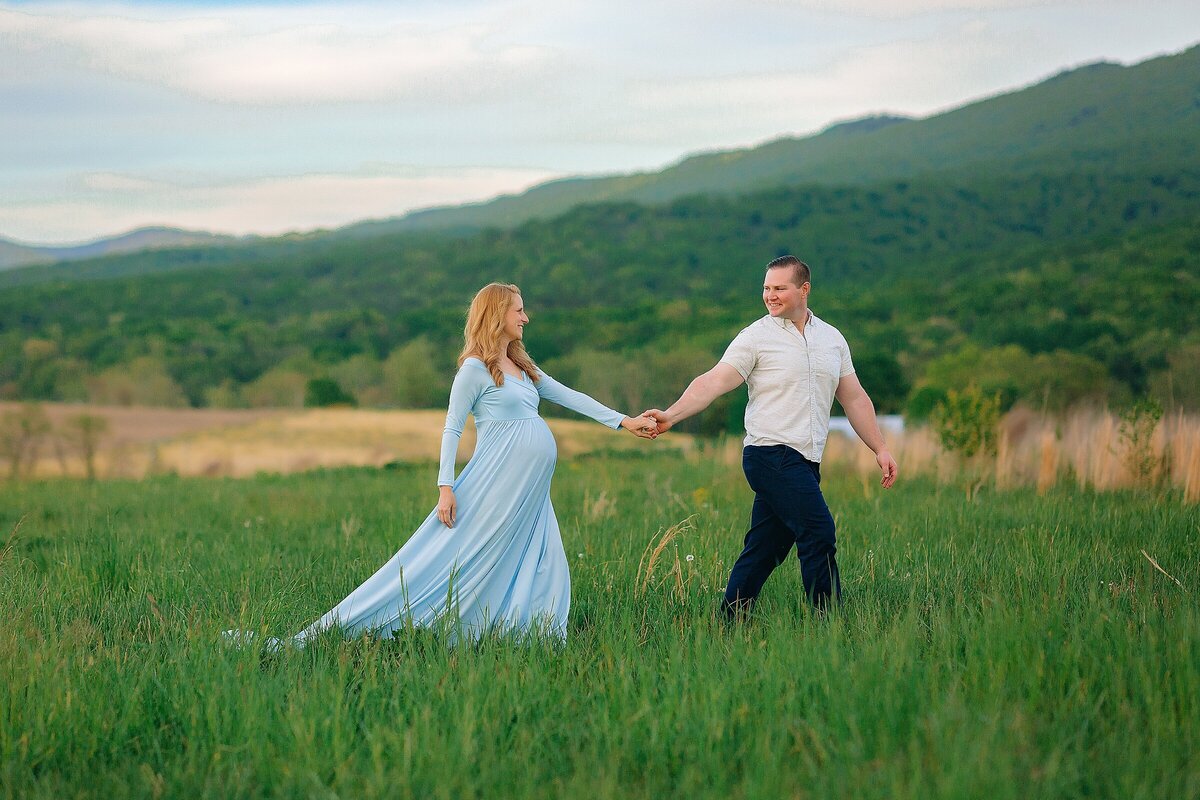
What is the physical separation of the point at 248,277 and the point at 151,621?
15163 cm

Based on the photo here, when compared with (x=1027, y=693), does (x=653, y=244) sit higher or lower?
higher

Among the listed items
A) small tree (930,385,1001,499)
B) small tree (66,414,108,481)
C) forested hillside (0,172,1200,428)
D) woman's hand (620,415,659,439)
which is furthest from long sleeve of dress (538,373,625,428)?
forested hillside (0,172,1200,428)

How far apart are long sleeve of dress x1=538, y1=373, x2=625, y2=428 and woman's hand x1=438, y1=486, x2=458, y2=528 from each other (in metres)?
0.87

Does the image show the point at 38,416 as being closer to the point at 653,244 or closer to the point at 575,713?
the point at 575,713

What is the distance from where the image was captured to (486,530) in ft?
17.5

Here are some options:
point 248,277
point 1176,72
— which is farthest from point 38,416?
point 1176,72

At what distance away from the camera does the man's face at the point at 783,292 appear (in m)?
5.32

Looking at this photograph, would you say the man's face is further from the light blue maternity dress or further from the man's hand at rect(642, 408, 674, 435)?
the light blue maternity dress

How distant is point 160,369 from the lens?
298ft

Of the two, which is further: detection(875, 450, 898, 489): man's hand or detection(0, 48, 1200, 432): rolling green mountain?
detection(0, 48, 1200, 432): rolling green mountain

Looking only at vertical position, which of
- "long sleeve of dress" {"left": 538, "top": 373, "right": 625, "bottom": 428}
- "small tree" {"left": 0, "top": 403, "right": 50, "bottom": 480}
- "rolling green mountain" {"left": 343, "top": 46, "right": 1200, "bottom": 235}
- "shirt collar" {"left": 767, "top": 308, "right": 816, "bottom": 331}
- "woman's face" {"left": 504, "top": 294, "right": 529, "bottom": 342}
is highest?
"rolling green mountain" {"left": 343, "top": 46, "right": 1200, "bottom": 235}

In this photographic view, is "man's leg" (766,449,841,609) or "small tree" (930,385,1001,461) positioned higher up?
"man's leg" (766,449,841,609)

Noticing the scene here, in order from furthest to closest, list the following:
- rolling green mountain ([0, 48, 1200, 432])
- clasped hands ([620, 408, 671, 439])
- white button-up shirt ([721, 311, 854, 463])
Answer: rolling green mountain ([0, 48, 1200, 432]), clasped hands ([620, 408, 671, 439]), white button-up shirt ([721, 311, 854, 463])

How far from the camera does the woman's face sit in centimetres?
538
